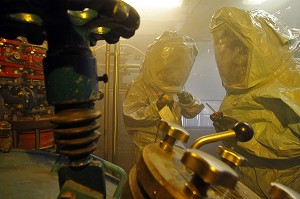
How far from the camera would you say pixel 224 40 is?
193 cm

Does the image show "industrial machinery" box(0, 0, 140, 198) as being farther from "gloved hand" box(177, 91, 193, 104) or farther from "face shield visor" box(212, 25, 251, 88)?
"gloved hand" box(177, 91, 193, 104)

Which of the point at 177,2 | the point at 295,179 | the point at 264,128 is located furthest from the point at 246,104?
the point at 177,2

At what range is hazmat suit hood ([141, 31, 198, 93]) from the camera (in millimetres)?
2270

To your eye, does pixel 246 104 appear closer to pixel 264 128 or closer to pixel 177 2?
pixel 264 128

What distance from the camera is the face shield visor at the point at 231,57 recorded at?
1786mm

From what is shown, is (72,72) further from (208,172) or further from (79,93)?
(208,172)

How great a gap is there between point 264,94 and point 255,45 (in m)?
0.41

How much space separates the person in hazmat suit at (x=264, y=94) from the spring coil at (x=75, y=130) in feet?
4.84

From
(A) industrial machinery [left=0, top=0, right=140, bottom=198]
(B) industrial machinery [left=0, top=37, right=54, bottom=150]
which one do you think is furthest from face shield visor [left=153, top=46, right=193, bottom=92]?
(A) industrial machinery [left=0, top=0, right=140, bottom=198]

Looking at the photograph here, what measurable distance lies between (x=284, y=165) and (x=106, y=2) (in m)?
1.80

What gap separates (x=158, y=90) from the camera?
2.34 meters

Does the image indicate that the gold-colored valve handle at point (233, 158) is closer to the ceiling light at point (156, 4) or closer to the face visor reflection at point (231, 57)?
the face visor reflection at point (231, 57)

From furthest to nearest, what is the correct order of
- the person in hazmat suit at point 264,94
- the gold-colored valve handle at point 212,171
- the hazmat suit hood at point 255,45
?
1. the hazmat suit hood at point 255,45
2. the person in hazmat suit at point 264,94
3. the gold-colored valve handle at point 212,171

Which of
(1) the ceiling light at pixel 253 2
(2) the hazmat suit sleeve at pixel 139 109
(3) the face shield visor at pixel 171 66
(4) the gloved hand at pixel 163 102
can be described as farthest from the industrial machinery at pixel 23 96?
(1) the ceiling light at pixel 253 2
